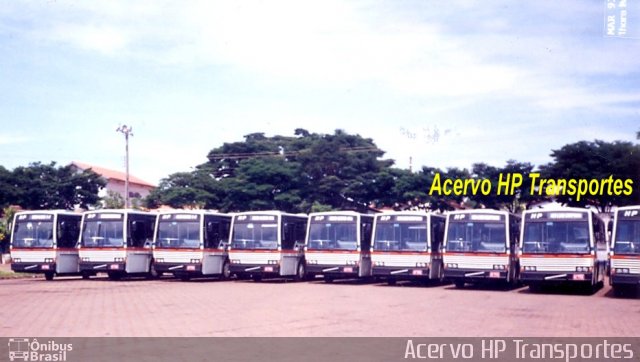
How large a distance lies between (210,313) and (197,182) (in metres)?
34.8

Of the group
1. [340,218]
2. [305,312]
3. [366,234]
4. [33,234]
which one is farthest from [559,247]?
[33,234]

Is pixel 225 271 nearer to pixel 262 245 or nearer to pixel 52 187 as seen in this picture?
pixel 262 245

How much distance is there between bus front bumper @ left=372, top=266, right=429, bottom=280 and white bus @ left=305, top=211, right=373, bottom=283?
102 centimetres

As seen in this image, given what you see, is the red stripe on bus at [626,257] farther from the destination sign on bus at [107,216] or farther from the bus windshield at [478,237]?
the destination sign on bus at [107,216]

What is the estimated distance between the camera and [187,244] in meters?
27.8

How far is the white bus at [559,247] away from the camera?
70.3ft

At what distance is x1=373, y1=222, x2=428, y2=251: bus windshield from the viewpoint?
25641 mm

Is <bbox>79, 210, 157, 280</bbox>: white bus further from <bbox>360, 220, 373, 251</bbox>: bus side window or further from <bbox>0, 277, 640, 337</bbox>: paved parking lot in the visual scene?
<bbox>360, 220, 373, 251</bbox>: bus side window

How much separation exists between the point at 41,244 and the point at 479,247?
55.8 ft

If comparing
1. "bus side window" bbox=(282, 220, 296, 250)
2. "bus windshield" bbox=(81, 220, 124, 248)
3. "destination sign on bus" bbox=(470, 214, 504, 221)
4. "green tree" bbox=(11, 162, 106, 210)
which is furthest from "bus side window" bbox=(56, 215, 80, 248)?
"green tree" bbox=(11, 162, 106, 210)

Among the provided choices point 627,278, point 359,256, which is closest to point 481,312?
point 627,278

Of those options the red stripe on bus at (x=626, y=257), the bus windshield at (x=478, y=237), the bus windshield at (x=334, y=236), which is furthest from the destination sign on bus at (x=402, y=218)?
the red stripe on bus at (x=626, y=257)

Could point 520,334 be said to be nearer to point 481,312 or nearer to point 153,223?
point 481,312

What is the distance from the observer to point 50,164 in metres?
52.6
